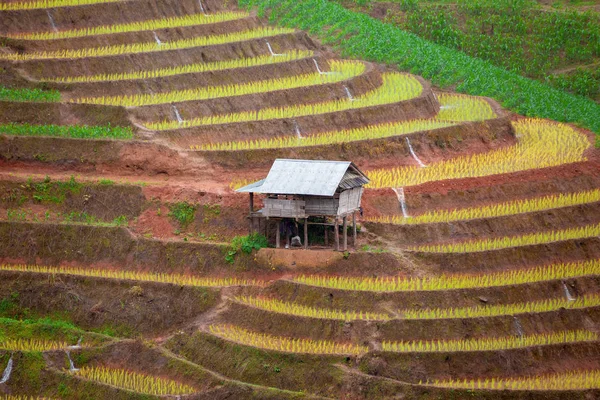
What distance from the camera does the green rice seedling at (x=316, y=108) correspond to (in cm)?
5459

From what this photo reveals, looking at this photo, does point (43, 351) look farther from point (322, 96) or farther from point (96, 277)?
point (322, 96)

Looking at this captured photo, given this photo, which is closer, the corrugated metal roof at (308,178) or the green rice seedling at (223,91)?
the corrugated metal roof at (308,178)

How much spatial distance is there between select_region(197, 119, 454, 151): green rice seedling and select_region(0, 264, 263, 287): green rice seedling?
620cm

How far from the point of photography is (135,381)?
4478 centimetres

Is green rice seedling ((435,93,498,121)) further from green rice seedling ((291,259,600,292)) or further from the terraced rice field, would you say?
green rice seedling ((291,259,600,292))

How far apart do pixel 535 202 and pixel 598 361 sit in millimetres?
7191

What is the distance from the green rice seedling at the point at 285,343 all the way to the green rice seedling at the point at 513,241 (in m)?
4.85

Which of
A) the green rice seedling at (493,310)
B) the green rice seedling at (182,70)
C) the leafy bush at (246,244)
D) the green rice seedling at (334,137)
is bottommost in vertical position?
the green rice seedling at (493,310)

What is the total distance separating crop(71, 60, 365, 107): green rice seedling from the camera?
55.4 metres

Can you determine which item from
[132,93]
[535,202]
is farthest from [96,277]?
[535,202]

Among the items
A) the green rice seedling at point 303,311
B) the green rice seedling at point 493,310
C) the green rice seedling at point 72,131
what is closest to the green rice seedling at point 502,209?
the green rice seedling at point 493,310

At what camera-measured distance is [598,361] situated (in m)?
45.3

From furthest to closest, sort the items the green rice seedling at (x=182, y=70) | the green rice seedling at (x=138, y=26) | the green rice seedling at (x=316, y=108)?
the green rice seedling at (x=138, y=26) < the green rice seedling at (x=182, y=70) < the green rice seedling at (x=316, y=108)

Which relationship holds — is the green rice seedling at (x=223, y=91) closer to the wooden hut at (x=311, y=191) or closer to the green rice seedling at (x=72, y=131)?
the green rice seedling at (x=72, y=131)
